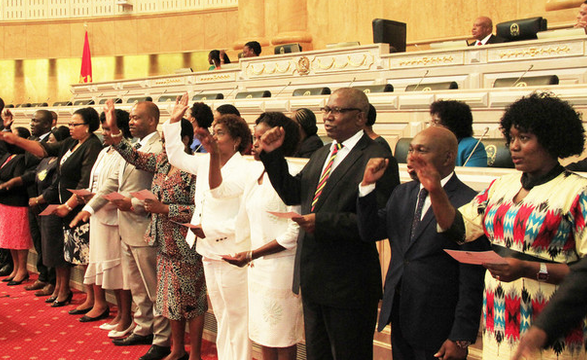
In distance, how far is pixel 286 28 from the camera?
12422 millimetres

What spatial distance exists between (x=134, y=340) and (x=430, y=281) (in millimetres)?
2463

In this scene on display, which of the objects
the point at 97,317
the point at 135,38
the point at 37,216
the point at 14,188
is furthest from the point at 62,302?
the point at 135,38

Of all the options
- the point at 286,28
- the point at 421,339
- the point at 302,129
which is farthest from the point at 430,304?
the point at 286,28

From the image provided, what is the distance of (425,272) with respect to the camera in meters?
2.13

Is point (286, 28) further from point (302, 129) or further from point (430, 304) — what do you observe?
point (430, 304)

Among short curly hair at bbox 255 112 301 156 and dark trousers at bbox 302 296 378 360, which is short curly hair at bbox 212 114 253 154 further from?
dark trousers at bbox 302 296 378 360

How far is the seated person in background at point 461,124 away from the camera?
3.08m

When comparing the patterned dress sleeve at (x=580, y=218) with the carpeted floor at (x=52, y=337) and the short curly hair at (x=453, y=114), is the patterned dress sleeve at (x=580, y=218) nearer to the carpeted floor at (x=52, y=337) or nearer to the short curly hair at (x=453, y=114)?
the short curly hair at (x=453, y=114)

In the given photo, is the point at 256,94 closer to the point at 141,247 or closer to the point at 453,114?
the point at 141,247

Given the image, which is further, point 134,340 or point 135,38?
point 135,38

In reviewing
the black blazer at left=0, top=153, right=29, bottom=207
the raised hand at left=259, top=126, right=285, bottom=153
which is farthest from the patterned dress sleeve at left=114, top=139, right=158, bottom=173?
the black blazer at left=0, top=153, right=29, bottom=207

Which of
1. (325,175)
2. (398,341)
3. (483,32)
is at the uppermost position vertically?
(483,32)

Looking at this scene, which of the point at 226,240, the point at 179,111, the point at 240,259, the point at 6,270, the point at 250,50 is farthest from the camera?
the point at 250,50

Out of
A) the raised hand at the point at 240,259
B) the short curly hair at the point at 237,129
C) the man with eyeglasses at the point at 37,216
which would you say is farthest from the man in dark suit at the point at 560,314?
the man with eyeglasses at the point at 37,216
